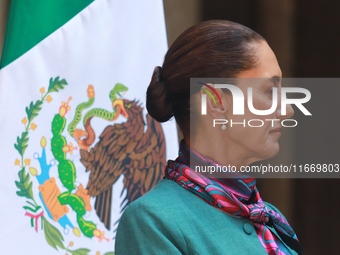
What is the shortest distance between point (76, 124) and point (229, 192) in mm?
806

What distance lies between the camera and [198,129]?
1030mm

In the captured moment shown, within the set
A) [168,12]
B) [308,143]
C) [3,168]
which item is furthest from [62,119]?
[308,143]

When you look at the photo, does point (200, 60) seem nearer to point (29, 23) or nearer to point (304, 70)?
point (29, 23)

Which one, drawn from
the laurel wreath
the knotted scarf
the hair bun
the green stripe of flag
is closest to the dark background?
the green stripe of flag

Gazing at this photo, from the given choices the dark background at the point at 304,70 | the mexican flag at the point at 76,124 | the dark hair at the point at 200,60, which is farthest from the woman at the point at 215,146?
the dark background at the point at 304,70

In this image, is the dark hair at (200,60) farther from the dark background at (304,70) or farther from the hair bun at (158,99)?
the dark background at (304,70)

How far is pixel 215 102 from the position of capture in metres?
1.00

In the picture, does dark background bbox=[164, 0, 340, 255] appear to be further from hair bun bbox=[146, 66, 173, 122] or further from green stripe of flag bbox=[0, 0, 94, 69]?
hair bun bbox=[146, 66, 173, 122]

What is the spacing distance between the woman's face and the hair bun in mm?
178

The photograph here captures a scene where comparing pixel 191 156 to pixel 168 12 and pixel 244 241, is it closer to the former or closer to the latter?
pixel 244 241

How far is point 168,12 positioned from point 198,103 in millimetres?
1517

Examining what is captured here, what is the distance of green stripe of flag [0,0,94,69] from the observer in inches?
56.7

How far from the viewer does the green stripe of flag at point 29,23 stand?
144 cm

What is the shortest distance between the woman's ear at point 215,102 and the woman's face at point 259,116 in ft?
0.04
